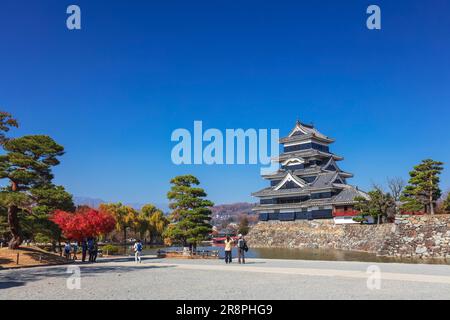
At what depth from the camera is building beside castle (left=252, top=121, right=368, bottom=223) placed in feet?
190

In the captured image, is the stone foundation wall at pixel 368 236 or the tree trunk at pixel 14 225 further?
the stone foundation wall at pixel 368 236

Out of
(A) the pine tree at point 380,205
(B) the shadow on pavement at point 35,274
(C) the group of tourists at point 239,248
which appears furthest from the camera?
(A) the pine tree at point 380,205

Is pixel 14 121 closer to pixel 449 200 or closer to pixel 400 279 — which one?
pixel 400 279

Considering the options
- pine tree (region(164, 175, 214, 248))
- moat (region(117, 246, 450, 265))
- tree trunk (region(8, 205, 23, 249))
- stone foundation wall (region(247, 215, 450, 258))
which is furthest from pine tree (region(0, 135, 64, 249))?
stone foundation wall (region(247, 215, 450, 258))

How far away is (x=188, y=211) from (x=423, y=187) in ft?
84.5

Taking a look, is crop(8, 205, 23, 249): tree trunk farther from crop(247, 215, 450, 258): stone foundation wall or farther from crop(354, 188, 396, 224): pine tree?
crop(354, 188, 396, 224): pine tree

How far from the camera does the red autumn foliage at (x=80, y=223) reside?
87.1 ft

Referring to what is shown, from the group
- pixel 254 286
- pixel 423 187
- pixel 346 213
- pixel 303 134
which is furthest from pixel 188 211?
pixel 303 134

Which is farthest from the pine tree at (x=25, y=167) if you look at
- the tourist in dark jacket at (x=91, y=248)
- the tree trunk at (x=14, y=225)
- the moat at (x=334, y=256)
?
the moat at (x=334, y=256)

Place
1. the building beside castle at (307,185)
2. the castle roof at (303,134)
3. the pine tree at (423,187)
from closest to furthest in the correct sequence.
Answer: the pine tree at (423,187) → the building beside castle at (307,185) → the castle roof at (303,134)

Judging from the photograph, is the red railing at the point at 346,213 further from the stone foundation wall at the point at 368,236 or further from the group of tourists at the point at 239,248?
the group of tourists at the point at 239,248

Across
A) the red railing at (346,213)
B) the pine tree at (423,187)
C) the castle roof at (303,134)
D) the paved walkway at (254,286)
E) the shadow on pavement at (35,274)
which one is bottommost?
the shadow on pavement at (35,274)

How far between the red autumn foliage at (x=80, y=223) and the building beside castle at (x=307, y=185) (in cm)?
3751

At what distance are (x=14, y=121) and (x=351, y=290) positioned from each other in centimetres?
1768
